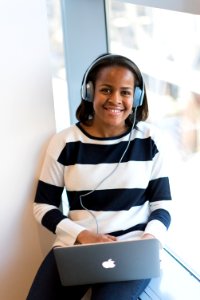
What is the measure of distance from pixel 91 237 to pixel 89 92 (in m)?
0.44

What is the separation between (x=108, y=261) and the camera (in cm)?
124

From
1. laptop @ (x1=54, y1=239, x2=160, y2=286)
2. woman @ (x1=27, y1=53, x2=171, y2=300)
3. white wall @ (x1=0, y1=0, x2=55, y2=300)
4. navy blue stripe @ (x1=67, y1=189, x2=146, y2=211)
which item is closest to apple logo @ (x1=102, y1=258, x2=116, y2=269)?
laptop @ (x1=54, y1=239, x2=160, y2=286)

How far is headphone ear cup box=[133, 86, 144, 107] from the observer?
140 cm

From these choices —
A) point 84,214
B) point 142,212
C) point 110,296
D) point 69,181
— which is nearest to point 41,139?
point 69,181

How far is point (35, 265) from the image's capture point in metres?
1.69

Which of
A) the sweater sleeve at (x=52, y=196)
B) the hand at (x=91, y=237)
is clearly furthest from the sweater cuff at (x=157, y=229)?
the sweater sleeve at (x=52, y=196)

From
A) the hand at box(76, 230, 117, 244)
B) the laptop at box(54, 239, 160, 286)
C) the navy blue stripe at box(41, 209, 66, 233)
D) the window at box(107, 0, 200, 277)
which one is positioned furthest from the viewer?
the window at box(107, 0, 200, 277)

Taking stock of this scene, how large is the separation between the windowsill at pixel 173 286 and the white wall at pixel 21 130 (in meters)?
0.44

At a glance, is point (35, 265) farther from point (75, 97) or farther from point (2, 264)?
point (75, 97)

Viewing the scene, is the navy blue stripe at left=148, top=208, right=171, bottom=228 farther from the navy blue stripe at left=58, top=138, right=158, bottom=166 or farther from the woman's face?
the woman's face

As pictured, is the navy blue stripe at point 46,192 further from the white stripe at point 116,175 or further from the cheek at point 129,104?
the cheek at point 129,104

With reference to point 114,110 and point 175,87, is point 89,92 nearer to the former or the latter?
point 114,110

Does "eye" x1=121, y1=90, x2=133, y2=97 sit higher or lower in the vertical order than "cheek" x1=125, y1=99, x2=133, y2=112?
higher

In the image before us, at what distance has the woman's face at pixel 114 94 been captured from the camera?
54.4 inches
